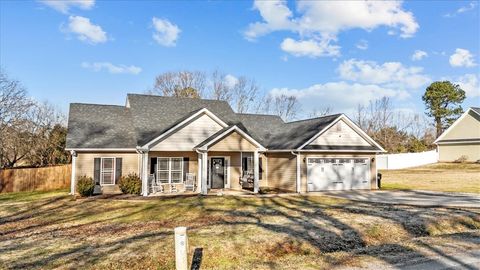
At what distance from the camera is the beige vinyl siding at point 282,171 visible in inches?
902

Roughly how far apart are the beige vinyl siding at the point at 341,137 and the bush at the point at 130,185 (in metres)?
10.7

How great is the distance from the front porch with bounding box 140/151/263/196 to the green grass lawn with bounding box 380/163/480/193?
10.2 m

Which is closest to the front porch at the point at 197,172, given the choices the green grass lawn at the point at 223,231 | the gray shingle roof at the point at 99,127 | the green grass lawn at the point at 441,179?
the gray shingle roof at the point at 99,127

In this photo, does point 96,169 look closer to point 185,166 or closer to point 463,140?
point 185,166

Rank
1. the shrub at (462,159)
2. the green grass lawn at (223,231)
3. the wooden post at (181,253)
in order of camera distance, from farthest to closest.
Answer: the shrub at (462,159), the green grass lawn at (223,231), the wooden post at (181,253)

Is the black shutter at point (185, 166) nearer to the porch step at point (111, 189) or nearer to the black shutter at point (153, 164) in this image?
the black shutter at point (153, 164)

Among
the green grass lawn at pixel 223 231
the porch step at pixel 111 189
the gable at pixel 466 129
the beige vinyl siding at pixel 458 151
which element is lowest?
the green grass lawn at pixel 223 231

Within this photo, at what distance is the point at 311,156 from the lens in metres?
22.8

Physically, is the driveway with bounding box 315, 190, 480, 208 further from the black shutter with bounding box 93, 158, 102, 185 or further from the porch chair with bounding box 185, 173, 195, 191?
the black shutter with bounding box 93, 158, 102, 185

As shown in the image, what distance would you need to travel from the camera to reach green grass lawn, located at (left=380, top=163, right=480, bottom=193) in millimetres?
25312

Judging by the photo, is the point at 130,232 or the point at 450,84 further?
A: the point at 450,84

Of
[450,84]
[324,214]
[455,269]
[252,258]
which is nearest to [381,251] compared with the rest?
[455,269]

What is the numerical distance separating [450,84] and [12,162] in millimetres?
60205

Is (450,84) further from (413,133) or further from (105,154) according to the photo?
(105,154)
